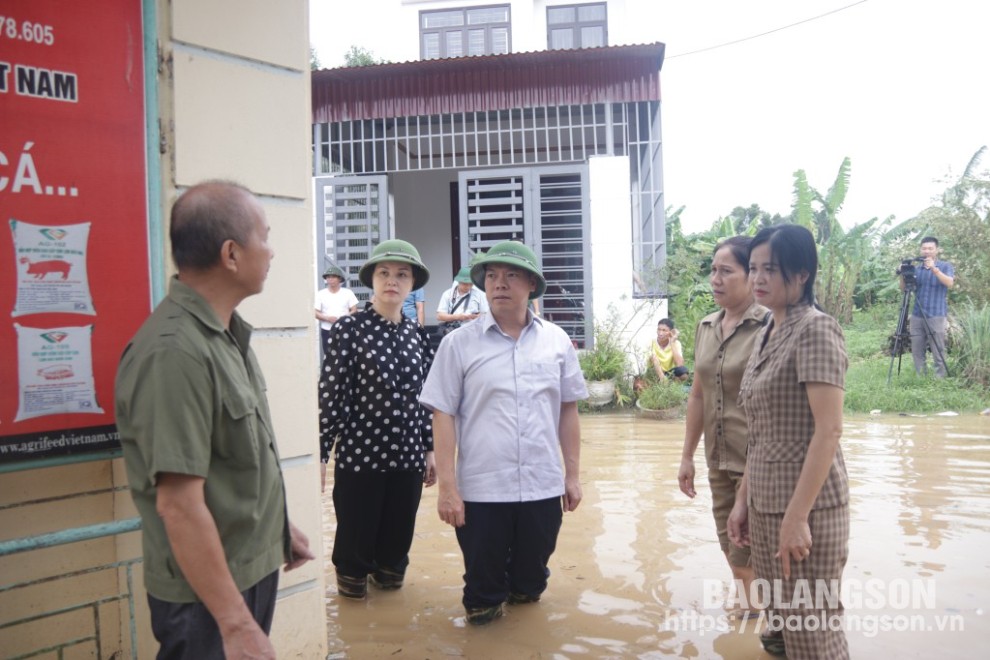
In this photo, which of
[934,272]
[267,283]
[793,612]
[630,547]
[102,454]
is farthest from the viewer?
[934,272]

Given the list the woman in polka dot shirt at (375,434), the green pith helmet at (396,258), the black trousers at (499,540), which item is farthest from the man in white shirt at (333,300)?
the black trousers at (499,540)

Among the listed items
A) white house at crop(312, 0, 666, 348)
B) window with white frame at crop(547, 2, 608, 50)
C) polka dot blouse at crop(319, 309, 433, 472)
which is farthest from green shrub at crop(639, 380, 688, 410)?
window with white frame at crop(547, 2, 608, 50)

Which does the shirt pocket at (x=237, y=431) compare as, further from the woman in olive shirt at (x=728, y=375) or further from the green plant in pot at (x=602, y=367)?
the green plant in pot at (x=602, y=367)

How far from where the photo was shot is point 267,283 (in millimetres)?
2463

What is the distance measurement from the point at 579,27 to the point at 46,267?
14.0 metres

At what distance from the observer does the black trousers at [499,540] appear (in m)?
3.12

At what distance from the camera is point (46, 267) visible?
1898mm

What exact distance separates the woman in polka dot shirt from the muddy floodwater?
0.20 metres

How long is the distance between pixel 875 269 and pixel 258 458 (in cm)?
1989

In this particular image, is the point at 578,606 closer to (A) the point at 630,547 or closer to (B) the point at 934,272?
(A) the point at 630,547

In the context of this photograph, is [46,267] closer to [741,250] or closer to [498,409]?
[498,409]

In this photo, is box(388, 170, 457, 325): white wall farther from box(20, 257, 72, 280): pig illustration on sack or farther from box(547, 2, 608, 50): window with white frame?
box(20, 257, 72, 280): pig illustration on sack

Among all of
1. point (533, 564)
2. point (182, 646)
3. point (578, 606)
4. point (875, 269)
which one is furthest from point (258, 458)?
point (875, 269)

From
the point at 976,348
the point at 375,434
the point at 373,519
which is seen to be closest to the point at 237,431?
the point at 375,434
